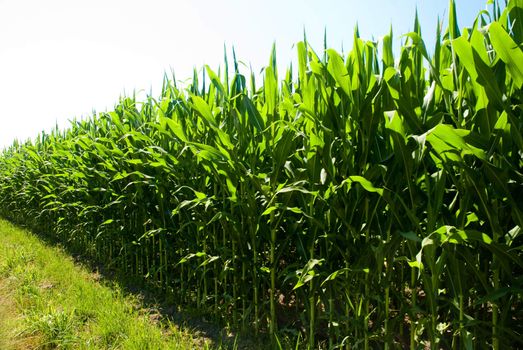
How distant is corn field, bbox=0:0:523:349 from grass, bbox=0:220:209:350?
462 mm

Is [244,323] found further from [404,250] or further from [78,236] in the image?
[78,236]

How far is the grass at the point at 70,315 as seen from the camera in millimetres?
2439

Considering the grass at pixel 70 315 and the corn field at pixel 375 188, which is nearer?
the corn field at pixel 375 188

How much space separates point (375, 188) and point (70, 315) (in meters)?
2.35

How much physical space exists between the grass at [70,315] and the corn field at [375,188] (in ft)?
1.52

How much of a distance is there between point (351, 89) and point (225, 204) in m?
1.18

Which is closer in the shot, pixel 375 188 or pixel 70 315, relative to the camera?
pixel 375 188

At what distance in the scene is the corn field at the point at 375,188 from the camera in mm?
1389

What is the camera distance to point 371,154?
1.83 metres

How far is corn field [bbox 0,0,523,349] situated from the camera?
1389mm

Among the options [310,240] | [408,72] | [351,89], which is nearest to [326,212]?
[310,240]

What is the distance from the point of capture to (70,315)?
9.08 feet

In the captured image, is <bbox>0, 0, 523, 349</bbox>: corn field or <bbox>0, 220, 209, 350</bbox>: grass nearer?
<bbox>0, 0, 523, 349</bbox>: corn field

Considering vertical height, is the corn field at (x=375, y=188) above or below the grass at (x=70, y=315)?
above
